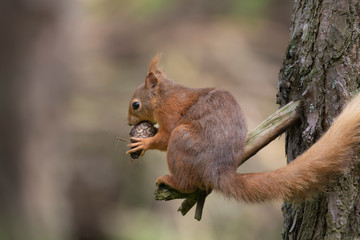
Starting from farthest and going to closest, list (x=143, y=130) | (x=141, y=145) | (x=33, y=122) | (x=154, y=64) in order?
1. (x=33, y=122)
2. (x=154, y=64)
3. (x=143, y=130)
4. (x=141, y=145)

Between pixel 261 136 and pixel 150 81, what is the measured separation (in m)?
0.77

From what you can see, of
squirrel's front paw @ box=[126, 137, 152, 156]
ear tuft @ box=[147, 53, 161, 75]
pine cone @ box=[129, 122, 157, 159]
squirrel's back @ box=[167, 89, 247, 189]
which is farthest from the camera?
ear tuft @ box=[147, 53, 161, 75]

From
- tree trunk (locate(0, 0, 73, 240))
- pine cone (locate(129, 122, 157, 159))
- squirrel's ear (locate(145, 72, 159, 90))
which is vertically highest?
squirrel's ear (locate(145, 72, 159, 90))

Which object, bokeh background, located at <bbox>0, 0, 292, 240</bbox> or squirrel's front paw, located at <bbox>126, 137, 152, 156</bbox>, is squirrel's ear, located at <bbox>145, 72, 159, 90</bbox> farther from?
bokeh background, located at <bbox>0, 0, 292, 240</bbox>

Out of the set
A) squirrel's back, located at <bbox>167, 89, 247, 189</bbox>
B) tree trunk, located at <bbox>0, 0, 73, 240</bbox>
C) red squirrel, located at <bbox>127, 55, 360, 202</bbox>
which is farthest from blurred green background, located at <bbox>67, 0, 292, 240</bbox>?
squirrel's back, located at <bbox>167, 89, 247, 189</bbox>

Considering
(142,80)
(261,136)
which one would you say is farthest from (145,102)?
(142,80)

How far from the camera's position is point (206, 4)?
9.21m

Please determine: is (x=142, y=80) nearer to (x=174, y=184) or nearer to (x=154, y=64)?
(x=154, y=64)

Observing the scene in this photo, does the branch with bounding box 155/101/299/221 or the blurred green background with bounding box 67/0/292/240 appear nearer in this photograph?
the branch with bounding box 155/101/299/221

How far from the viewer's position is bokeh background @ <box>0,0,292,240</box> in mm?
5617

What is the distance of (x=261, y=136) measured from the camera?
2242mm

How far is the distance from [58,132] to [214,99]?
3.79m

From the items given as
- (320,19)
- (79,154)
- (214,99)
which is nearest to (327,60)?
(320,19)

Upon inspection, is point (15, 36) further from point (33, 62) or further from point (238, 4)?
point (238, 4)
